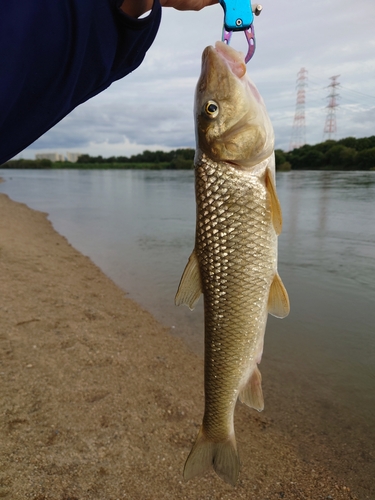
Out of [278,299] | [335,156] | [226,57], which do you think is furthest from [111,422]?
[335,156]

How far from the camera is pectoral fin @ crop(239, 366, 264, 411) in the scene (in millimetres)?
2248

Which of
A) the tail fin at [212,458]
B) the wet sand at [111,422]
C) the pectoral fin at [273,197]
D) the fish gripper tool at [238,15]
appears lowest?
the wet sand at [111,422]

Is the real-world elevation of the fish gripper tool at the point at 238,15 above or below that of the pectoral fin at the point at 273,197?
above

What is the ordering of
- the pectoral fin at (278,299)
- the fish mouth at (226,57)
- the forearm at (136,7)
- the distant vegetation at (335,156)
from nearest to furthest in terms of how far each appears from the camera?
the forearm at (136,7)
the fish mouth at (226,57)
the pectoral fin at (278,299)
the distant vegetation at (335,156)

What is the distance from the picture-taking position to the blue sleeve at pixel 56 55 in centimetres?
119

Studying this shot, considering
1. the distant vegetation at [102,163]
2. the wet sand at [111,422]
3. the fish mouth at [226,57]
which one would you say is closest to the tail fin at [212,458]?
the wet sand at [111,422]

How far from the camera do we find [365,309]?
7.36 m

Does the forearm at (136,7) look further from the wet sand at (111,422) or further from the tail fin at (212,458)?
the wet sand at (111,422)

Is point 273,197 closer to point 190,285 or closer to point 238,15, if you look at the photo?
point 190,285

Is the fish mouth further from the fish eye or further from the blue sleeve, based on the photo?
the blue sleeve

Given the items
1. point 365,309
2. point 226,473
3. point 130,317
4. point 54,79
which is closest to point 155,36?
point 54,79

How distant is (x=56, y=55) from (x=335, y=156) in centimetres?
6063

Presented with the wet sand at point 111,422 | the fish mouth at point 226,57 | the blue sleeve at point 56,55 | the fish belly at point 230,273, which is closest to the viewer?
the blue sleeve at point 56,55

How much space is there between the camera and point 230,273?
2.09m
